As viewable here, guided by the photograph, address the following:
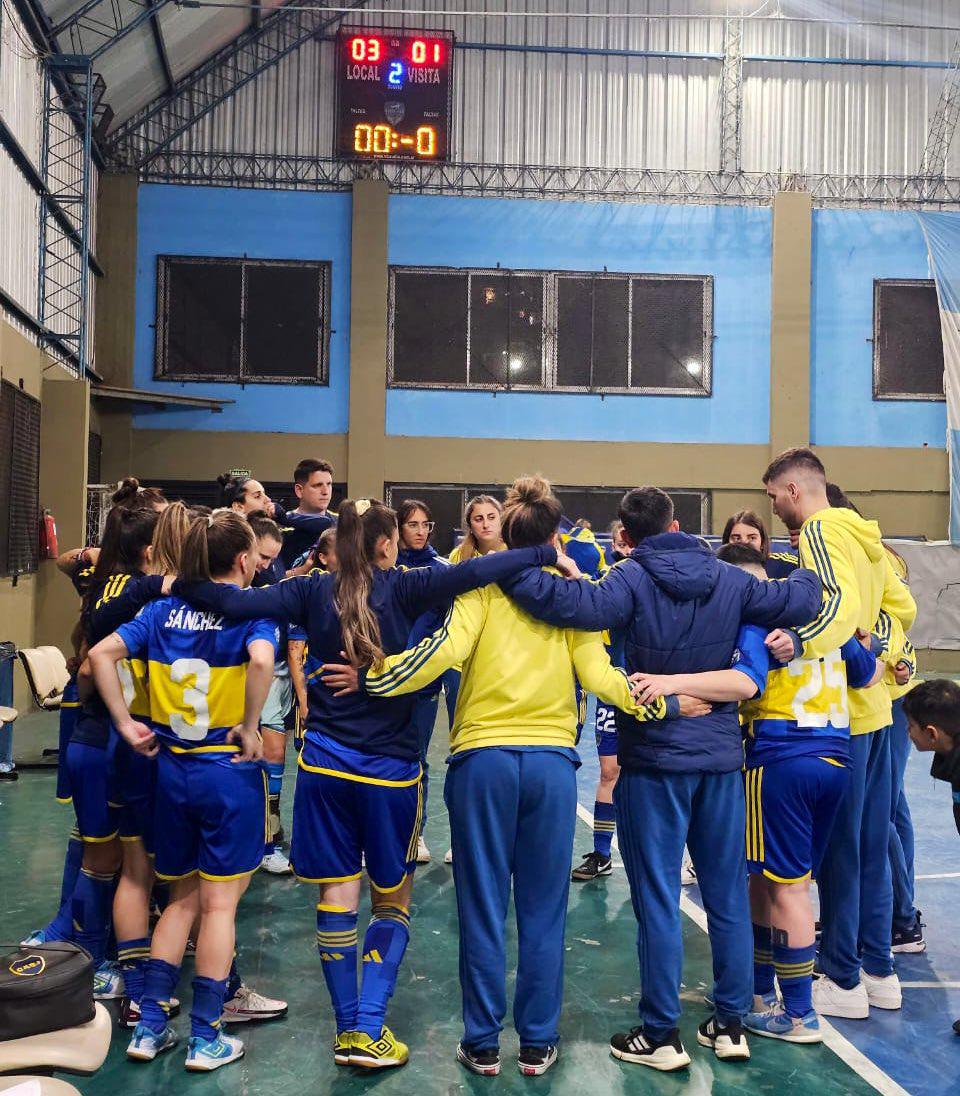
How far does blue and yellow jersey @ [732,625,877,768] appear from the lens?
399 centimetres

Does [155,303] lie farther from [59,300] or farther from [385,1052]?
[385,1052]

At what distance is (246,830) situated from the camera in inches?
150

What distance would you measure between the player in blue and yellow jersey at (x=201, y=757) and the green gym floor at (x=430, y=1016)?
0.59ft

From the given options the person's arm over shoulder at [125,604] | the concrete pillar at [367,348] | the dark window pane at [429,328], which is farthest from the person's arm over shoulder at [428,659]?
the dark window pane at [429,328]

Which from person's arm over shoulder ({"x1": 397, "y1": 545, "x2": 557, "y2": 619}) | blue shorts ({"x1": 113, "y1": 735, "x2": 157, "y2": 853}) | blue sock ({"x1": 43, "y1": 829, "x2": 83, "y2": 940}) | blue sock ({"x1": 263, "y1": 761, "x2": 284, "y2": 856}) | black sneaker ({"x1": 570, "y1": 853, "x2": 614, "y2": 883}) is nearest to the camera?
person's arm over shoulder ({"x1": 397, "y1": 545, "x2": 557, "y2": 619})

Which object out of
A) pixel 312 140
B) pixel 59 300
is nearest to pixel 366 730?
pixel 59 300

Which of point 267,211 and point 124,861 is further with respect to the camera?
point 267,211

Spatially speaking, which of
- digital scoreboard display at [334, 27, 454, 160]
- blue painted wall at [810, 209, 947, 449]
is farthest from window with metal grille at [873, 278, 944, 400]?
digital scoreboard display at [334, 27, 454, 160]

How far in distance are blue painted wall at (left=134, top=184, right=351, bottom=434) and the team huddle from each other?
12.7 metres

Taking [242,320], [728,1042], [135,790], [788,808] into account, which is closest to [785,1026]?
[728,1042]

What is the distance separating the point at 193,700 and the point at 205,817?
404 millimetres

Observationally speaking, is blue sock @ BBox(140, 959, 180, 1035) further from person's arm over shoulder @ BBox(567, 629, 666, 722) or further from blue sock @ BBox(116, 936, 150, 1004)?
person's arm over shoulder @ BBox(567, 629, 666, 722)

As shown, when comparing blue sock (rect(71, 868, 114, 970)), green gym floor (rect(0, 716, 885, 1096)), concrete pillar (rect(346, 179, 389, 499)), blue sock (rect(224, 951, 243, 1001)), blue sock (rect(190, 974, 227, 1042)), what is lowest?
green gym floor (rect(0, 716, 885, 1096))

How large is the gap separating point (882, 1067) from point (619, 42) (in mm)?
17273
